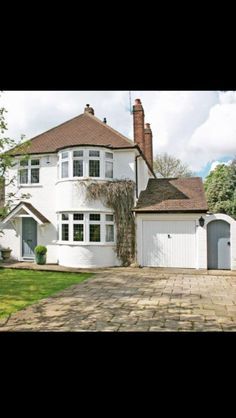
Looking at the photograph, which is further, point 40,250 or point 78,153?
point 40,250

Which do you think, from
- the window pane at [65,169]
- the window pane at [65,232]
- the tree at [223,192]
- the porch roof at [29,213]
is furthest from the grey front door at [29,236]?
the tree at [223,192]

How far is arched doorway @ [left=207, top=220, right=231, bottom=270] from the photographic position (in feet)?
38.4

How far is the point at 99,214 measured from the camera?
12547mm

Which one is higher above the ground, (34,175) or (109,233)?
(34,175)

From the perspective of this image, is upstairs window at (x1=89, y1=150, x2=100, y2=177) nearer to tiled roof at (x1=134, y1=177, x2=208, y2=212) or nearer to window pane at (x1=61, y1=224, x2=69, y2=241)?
tiled roof at (x1=134, y1=177, x2=208, y2=212)

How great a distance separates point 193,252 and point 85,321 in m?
7.51

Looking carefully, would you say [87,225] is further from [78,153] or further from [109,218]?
[78,153]

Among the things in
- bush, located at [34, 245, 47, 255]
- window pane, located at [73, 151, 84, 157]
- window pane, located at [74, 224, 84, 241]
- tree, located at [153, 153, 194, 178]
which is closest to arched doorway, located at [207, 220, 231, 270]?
window pane, located at [74, 224, 84, 241]

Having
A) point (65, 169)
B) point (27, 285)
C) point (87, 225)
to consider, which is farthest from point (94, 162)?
point (27, 285)

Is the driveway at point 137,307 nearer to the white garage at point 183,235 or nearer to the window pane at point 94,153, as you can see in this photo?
the white garage at point 183,235

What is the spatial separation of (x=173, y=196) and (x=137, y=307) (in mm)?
7839
